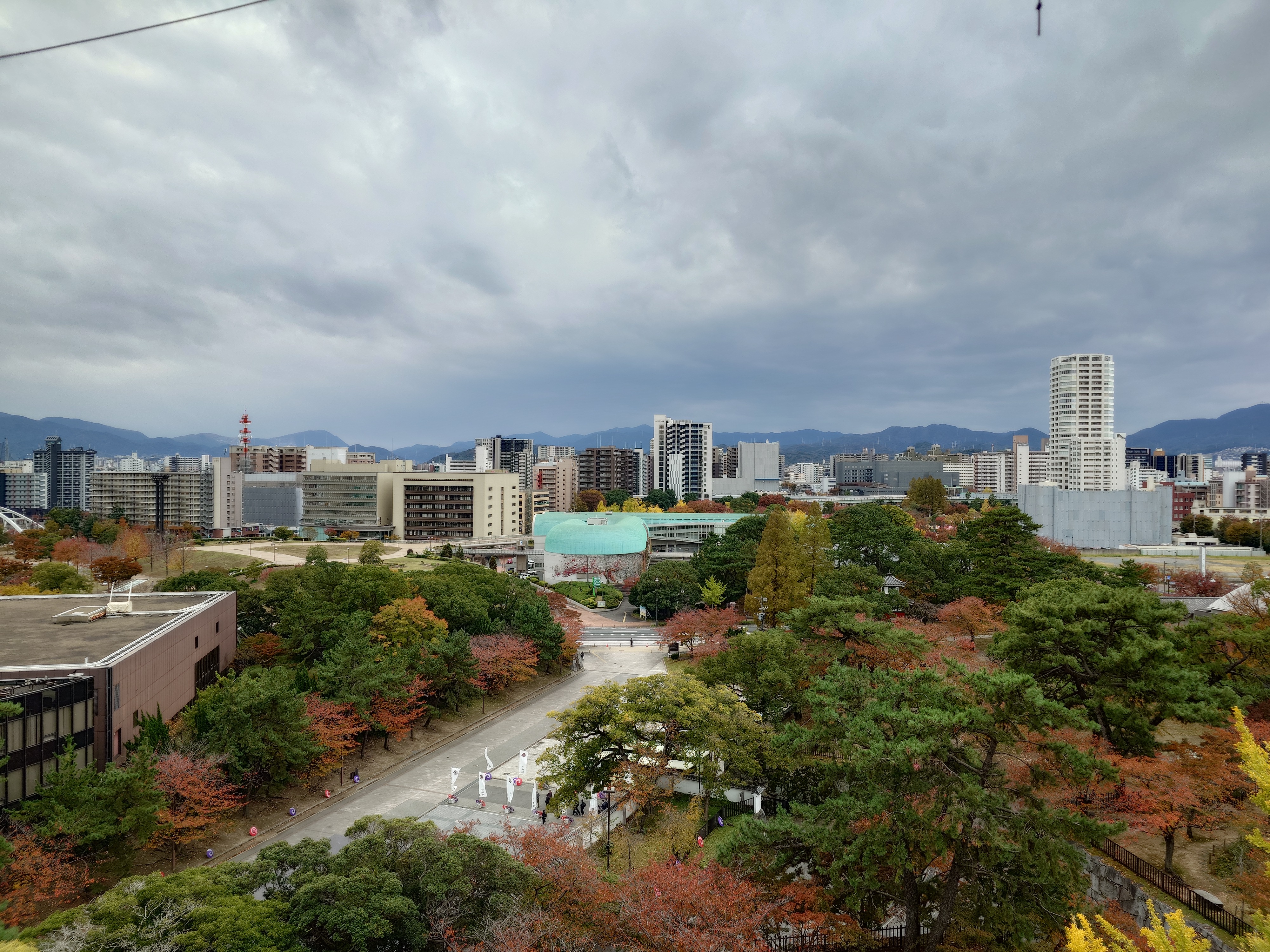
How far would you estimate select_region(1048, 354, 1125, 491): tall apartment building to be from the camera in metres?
87.7

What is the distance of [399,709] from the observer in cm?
2769

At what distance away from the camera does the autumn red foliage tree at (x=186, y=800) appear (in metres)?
18.2

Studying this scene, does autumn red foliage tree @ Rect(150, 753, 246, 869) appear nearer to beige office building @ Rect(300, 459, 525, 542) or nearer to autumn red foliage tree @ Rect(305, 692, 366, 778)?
autumn red foliage tree @ Rect(305, 692, 366, 778)

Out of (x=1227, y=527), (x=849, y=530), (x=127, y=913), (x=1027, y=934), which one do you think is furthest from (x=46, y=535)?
(x=1227, y=527)

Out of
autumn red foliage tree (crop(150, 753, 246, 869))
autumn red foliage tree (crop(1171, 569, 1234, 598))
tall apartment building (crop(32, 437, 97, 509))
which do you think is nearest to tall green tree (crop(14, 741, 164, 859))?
autumn red foliage tree (crop(150, 753, 246, 869))

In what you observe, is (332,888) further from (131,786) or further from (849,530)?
(849,530)

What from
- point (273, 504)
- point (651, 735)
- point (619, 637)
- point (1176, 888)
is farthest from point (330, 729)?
point (273, 504)

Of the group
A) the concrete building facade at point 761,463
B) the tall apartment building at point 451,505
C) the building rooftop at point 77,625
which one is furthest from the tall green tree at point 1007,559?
the concrete building facade at point 761,463

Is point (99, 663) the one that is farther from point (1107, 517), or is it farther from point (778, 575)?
point (1107, 517)

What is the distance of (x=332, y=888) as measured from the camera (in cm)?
1280

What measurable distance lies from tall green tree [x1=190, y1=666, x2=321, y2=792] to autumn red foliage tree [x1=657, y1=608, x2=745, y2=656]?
21787 millimetres

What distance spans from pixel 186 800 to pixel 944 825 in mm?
20363

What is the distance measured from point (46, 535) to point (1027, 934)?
8282 centimetres

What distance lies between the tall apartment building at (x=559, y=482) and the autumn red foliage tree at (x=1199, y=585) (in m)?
118
